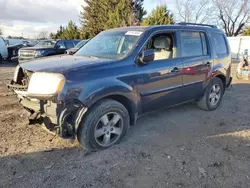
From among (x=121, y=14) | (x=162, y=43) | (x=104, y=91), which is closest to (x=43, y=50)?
(x=162, y=43)

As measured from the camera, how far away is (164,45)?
4.46 m

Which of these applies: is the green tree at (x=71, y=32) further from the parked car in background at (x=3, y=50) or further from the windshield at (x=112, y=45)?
the windshield at (x=112, y=45)

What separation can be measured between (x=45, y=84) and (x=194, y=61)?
300cm

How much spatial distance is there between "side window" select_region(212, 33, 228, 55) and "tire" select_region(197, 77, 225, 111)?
26.7 inches

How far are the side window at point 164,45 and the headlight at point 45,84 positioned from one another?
2.01 metres

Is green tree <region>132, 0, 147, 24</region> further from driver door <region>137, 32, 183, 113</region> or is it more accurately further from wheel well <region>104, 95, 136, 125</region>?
wheel well <region>104, 95, 136, 125</region>

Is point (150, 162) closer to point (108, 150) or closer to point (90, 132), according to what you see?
point (108, 150)

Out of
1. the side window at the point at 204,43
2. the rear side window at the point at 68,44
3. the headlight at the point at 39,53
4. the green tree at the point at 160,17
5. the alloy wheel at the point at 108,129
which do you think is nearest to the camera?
the alloy wheel at the point at 108,129

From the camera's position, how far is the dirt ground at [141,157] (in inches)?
112

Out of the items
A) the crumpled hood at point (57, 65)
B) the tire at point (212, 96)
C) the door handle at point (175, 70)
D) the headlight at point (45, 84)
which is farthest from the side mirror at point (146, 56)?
the tire at point (212, 96)

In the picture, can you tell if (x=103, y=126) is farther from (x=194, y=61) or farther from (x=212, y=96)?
(x=212, y=96)

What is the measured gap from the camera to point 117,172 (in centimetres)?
301

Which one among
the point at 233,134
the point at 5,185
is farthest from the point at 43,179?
the point at 233,134

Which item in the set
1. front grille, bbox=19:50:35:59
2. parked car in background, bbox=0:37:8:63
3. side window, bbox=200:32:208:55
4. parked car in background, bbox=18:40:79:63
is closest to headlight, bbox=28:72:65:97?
side window, bbox=200:32:208:55
